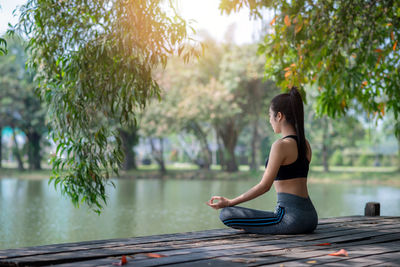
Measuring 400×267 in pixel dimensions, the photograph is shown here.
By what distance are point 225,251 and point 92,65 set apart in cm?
270

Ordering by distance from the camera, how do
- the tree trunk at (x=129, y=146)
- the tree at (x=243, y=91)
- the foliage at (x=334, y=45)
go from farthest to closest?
the tree trunk at (x=129, y=146), the tree at (x=243, y=91), the foliage at (x=334, y=45)

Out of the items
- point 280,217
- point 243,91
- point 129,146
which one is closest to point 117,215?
point 280,217

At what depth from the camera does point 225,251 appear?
3119mm

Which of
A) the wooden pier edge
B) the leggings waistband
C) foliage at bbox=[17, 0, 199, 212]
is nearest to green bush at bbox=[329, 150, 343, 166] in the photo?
foliage at bbox=[17, 0, 199, 212]

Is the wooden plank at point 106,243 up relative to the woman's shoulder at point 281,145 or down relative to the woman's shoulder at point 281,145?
down

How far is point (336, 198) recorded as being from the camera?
15.0 meters

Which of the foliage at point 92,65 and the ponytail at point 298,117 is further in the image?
the foliage at point 92,65

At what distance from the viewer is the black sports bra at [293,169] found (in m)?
3.67

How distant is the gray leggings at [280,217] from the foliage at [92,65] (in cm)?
179

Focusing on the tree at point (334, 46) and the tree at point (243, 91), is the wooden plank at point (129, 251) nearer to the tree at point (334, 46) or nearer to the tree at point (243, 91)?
the tree at point (334, 46)

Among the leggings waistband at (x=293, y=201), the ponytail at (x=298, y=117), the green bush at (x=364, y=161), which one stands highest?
the ponytail at (x=298, y=117)

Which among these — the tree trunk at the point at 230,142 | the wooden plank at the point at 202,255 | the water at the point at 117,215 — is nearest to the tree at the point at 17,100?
the tree trunk at the point at 230,142

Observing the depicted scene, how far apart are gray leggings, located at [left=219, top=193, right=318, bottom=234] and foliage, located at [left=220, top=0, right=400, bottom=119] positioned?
2455mm

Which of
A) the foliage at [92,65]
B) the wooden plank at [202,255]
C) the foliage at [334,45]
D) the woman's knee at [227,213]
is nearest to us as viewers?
the wooden plank at [202,255]
